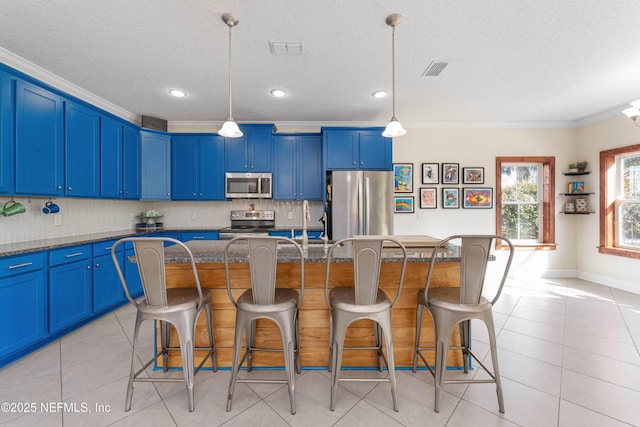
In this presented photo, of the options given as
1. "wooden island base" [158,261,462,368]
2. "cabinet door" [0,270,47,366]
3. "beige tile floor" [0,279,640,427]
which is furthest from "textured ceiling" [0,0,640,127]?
"beige tile floor" [0,279,640,427]

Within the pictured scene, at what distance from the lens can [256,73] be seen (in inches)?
112

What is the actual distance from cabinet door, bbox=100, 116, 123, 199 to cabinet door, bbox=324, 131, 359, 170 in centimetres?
289

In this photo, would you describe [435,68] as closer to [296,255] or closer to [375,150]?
Result: [375,150]

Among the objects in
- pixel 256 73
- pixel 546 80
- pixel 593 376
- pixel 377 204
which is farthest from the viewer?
pixel 377 204

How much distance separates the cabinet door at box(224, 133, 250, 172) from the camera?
4.19 meters

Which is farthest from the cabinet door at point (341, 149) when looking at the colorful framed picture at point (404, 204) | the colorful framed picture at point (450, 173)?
the colorful framed picture at point (450, 173)

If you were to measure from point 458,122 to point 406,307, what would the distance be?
384 cm

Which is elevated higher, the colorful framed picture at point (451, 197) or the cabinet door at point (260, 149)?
the cabinet door at point (260, 149)

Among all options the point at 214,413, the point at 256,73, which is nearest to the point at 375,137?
the point at 256,73

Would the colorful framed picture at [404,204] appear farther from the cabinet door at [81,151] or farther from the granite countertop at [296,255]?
the cabinet door at [81,151]

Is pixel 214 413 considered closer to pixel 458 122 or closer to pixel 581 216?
pixel 458 122

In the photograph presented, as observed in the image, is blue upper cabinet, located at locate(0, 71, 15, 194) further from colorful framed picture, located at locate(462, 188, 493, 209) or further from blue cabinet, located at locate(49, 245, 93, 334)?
colorful framed picture, located at locate(462, 188, 493, 209)

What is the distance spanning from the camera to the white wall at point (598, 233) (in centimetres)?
375

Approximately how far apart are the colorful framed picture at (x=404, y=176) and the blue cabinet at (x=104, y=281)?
418 cm
